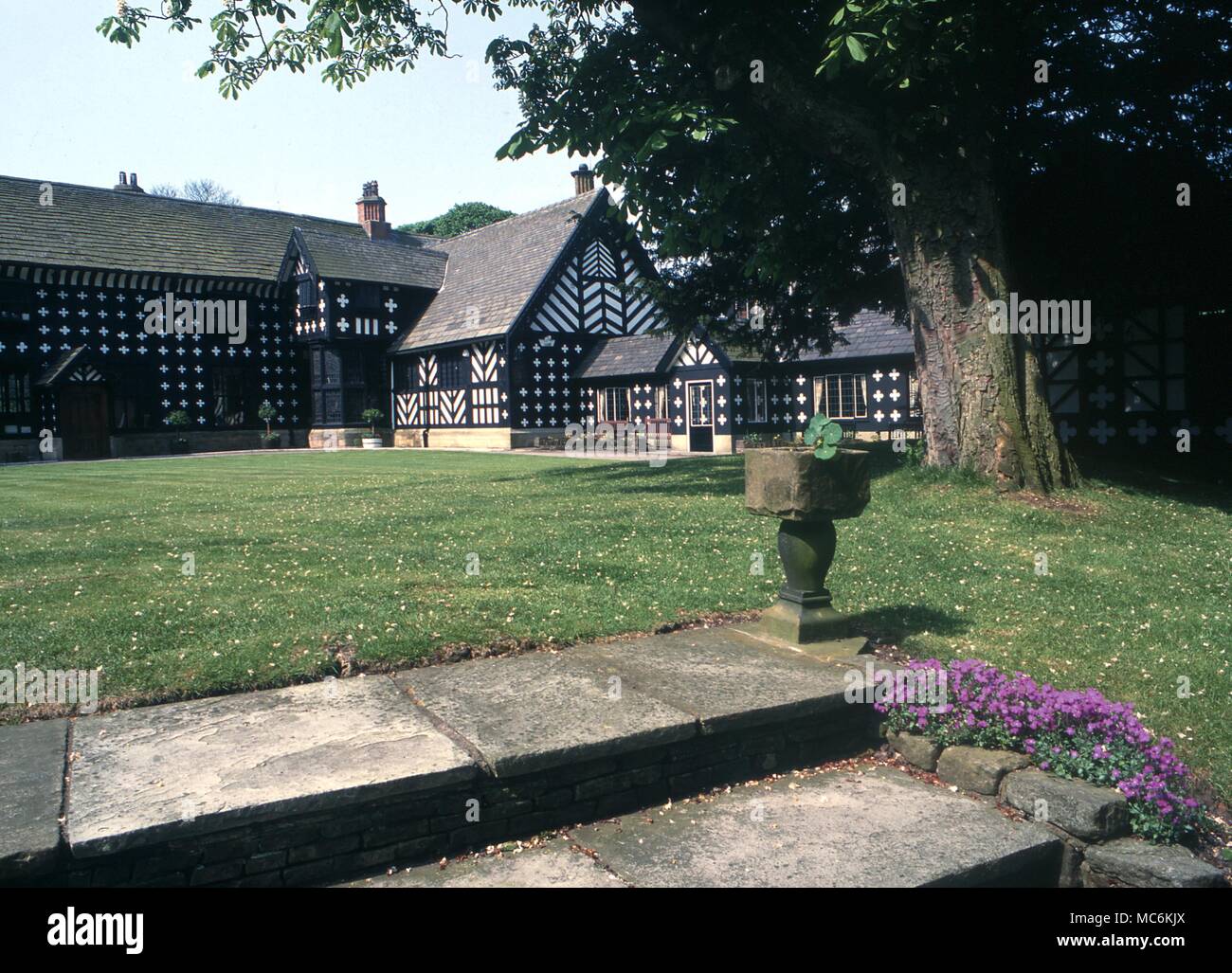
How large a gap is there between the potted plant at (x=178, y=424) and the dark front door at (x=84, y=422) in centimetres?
223

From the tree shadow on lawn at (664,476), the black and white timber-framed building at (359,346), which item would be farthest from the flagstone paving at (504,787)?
the black and white timber-framed building at (359,346)

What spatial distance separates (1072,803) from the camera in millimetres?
4367

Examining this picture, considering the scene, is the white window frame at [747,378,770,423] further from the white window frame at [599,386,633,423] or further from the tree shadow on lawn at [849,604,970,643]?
the tree shadow on lawn at [849,604,970,643]

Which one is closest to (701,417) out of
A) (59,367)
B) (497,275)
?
(497,275)

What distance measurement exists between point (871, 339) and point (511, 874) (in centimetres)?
3028

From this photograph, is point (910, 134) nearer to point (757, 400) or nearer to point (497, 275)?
point (757, 400)

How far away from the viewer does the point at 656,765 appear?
4.62 m

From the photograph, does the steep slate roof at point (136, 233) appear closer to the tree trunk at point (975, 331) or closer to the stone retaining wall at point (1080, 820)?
the tree trunk at point (975, 331)

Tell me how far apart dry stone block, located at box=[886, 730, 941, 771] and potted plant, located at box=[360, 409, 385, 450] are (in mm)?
35756

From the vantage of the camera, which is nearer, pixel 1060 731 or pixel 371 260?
pixel 1060 731

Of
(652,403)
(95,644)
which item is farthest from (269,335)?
(95,644)

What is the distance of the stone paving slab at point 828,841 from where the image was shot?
3.84 metres

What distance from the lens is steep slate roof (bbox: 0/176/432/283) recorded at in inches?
1367

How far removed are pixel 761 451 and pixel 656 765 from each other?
223 cm
